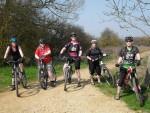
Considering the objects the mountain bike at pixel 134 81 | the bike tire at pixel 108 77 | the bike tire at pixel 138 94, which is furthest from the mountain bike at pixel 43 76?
the bike tire at pixel 138 94

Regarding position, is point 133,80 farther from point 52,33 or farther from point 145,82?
point 52,33

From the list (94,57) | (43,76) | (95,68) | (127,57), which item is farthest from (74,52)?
(127,57)

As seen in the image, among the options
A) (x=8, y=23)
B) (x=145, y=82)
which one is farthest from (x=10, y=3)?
(x=145, y=82)

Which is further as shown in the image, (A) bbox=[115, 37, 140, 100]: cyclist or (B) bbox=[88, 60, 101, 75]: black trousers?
(B) bbox=[88, 60, 101, 75]: black trousers

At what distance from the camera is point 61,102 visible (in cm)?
1356

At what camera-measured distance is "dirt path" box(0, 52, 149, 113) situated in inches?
496

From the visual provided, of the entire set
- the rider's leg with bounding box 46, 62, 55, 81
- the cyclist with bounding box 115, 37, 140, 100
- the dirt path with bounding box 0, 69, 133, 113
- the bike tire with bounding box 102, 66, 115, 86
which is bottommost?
the dirt path with bounding box 0, 69, 133, 113

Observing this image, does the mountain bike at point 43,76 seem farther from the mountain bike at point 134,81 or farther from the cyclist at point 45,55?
the mountain bike at point 134,81

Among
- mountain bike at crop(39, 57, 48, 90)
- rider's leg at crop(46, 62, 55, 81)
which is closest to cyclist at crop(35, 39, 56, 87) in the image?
rider's leg at crop(46, 62, 55, 81)

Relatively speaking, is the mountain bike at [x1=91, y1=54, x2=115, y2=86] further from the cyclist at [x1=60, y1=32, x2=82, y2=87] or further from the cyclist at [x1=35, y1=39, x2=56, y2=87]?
the cyclist at [x1=35, y1=39, x2=56, y2=87]

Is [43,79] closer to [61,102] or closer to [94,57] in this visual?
[94,57]

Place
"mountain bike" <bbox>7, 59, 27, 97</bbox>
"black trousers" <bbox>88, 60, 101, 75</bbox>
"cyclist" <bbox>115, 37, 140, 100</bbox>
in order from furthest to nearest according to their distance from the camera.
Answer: "black trousers" <bbox>88, 60, 101, 75</bbox> → "mountain bike" <bbox>7, 59, 27, 97</bbox> → "cyclist" <bbox>115, 37, 140, 100</bbox>

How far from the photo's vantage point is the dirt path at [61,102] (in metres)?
12.6

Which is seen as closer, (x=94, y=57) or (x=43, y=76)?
(x=43, y=76)
